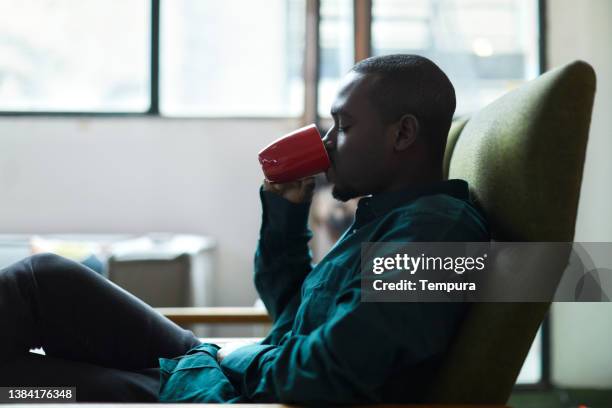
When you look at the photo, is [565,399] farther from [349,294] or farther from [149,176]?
[149,176]

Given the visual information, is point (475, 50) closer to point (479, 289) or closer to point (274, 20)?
point (274, 20)

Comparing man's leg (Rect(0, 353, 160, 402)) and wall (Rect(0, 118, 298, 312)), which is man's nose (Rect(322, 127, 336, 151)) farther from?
wall (Rect(0, 118, 298, 312))

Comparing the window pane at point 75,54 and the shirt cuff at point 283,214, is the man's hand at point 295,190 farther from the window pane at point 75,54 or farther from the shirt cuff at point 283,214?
the window pane at point 75,54

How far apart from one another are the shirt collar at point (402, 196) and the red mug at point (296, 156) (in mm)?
99

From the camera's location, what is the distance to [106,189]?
272 centimetres

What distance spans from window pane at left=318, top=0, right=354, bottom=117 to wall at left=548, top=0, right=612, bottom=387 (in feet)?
3.26

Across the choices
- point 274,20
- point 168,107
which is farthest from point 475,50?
point 168,107

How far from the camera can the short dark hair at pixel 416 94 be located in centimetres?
94

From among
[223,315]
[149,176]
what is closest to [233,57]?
[149,176]

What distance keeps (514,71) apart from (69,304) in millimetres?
2240

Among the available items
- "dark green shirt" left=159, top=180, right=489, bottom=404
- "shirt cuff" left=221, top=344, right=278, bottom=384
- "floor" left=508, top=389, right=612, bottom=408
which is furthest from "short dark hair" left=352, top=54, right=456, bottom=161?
"floor" left=508, top=389, right=612, bottom=408

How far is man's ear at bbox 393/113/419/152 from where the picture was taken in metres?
0.94

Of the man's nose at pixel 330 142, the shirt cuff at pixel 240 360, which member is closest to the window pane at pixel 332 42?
the man's nose at pixel 330 142

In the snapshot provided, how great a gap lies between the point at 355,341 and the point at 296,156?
1.25 ft
